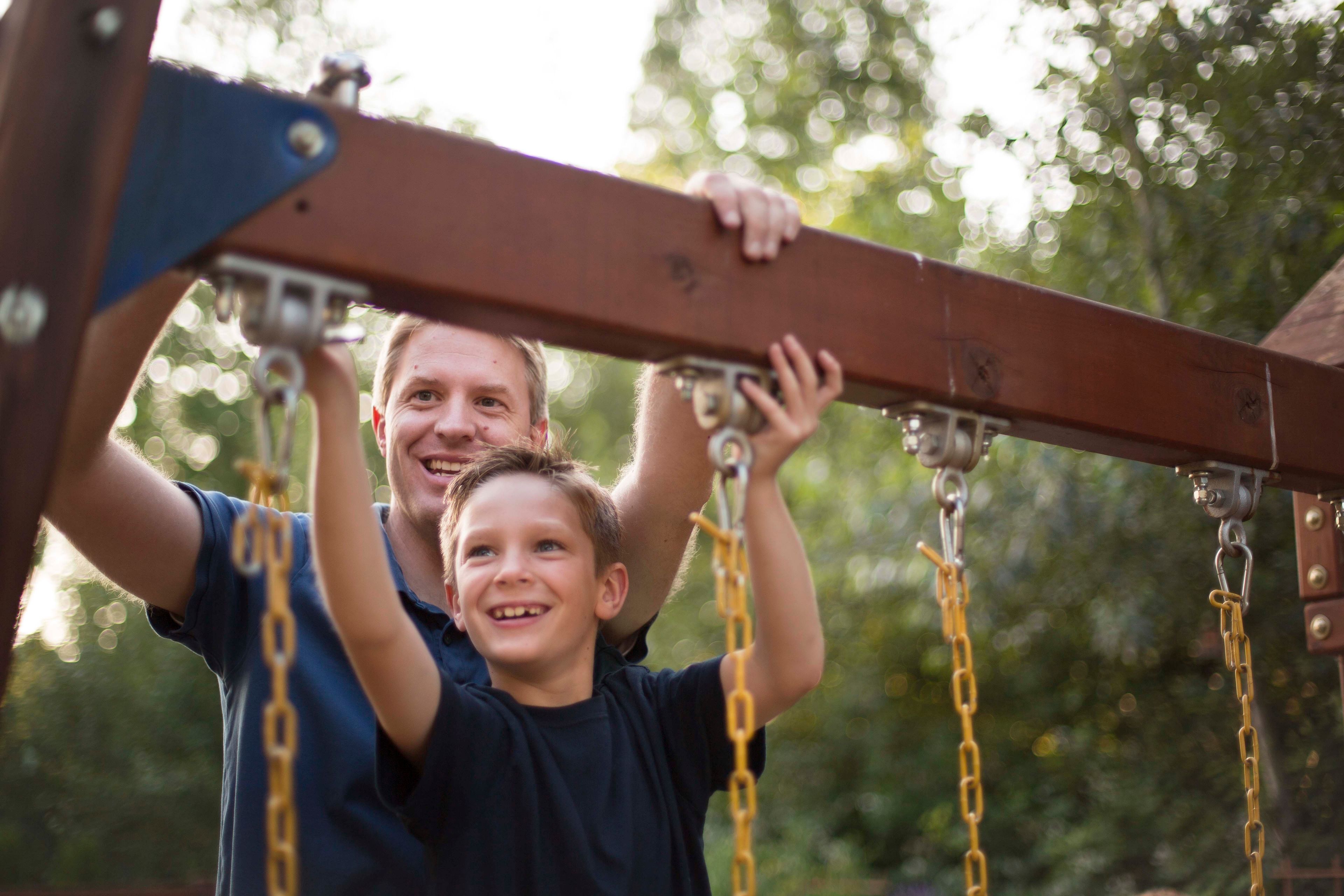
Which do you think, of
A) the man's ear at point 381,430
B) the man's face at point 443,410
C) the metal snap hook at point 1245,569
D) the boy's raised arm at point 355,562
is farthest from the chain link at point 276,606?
the metal snap hook at point 1245,569

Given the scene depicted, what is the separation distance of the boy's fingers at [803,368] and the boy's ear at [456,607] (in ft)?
2.27

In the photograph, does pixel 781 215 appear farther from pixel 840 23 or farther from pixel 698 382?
pixel 840 23

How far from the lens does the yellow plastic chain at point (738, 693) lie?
1280 mm

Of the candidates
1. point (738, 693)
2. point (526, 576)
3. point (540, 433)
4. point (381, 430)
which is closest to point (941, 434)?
point (738, 693)

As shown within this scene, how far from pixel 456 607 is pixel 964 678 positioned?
86 cm

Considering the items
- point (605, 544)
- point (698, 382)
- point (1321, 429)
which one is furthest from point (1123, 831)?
point (698, 382)

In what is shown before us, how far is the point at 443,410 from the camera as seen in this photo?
2.31m

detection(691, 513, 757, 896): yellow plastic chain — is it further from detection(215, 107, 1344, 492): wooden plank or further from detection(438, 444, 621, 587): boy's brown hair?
detection(438, 444, 621, 587): boy's brown hair

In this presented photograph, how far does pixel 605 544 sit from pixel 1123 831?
191 inches

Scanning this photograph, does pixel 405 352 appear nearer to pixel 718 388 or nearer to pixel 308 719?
pixel 308 719

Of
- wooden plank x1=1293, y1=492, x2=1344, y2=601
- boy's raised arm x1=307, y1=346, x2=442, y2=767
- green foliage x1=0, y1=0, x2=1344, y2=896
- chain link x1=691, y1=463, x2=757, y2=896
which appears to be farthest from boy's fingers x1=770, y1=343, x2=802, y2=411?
wooden plank x1=1293, y1=492, x2=1344, y2=601

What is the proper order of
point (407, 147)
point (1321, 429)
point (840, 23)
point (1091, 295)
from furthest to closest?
1. point (840, 23)
2. point (1091, 295)
3. point (1321, 429)
4. point (407, 147)

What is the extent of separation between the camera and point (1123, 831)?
19.3ft

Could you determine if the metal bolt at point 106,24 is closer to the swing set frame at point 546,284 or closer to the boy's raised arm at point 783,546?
the swing set frame at point 546,284
